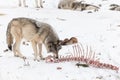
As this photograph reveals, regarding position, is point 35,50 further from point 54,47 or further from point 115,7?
point 115,7

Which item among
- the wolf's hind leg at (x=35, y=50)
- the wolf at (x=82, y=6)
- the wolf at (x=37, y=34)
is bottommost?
the wolf at (x=82, y=6)

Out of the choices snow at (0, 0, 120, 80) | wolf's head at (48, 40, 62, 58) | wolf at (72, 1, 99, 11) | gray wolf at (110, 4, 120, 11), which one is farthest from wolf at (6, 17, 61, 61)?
wolf at (72, 1, 99, 11)

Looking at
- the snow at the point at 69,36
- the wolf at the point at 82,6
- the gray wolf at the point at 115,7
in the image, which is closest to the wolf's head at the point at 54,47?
the snow at the point at 69,36

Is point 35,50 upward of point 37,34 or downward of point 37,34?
downward

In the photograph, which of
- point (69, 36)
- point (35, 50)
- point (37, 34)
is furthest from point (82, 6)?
point (37, 34)

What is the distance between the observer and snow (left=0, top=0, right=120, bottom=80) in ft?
34.9

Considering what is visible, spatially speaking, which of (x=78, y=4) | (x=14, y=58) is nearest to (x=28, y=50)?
(x=14, y=58)

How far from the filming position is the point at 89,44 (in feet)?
47.4

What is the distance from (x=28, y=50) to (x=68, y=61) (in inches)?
104

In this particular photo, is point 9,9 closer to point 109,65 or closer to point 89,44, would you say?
point 89,44

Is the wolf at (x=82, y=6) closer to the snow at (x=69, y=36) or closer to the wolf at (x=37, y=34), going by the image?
the snow at (x=69, y=36)

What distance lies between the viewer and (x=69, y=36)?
16.0 meters

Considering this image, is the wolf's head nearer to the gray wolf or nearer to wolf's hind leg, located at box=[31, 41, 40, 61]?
wolf's hind leg, located at box=[31, 41, 40, 61]

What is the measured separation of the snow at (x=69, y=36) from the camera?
10633 mm
